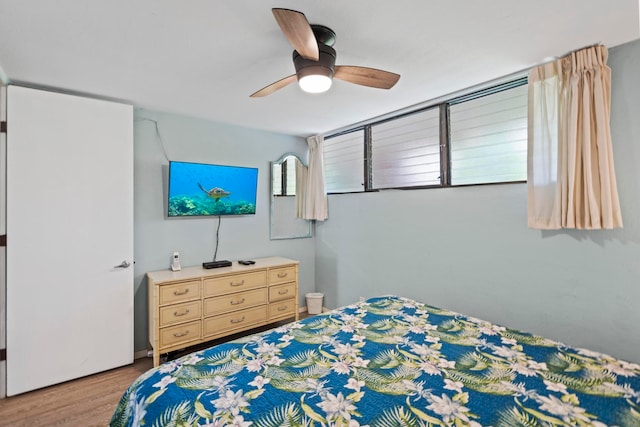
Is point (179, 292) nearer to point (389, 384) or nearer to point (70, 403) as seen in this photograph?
point (70, 403)

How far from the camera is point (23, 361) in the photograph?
231 centimetres

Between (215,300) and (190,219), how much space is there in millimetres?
950

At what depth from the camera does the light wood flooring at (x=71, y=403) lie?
2.05 metres

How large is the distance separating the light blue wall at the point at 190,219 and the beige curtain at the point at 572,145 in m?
2.77

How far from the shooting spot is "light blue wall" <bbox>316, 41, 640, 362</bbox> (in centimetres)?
181

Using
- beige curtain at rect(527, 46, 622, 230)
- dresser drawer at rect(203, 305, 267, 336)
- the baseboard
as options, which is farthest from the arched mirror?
beige curtain at rect(527, 46, 622, 230)

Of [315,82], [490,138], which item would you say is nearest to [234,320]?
[315,82]

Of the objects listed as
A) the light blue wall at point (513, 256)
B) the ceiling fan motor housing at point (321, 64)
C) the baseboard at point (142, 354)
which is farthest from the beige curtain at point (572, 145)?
the baseboard at point (142, 354)

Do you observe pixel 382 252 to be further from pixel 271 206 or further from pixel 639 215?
pixel 639 215

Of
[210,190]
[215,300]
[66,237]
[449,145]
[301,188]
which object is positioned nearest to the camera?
[66,237]

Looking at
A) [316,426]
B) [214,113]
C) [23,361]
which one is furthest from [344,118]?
[23,361]

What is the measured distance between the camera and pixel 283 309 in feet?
11.3

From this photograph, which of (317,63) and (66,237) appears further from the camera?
(66,237)

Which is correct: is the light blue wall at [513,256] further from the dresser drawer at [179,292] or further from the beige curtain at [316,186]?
the dresser drawer at [179,292]
